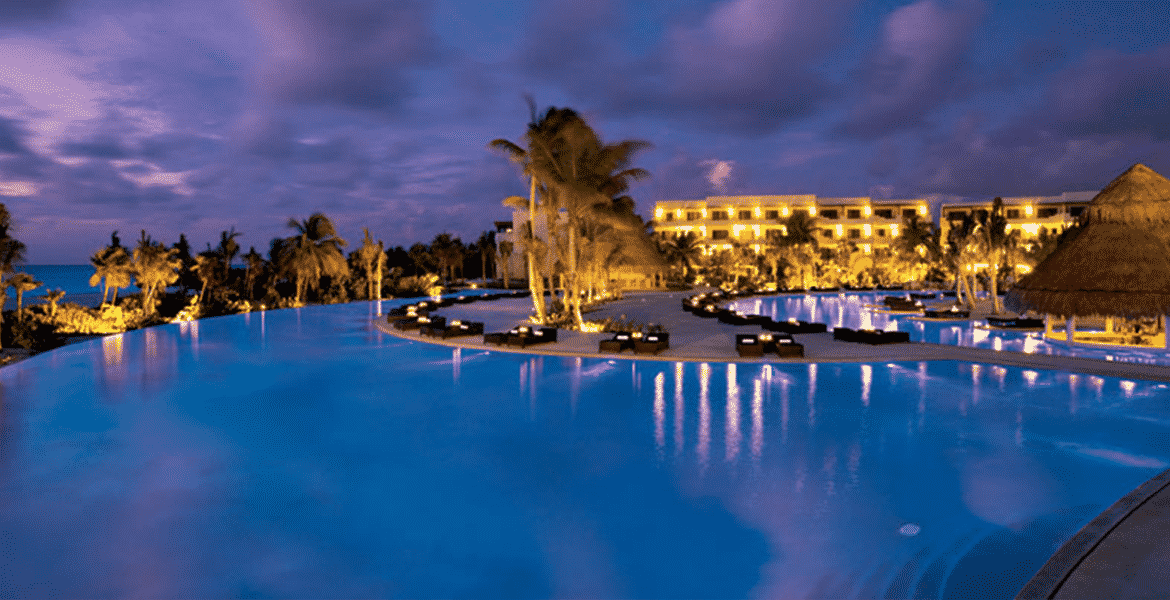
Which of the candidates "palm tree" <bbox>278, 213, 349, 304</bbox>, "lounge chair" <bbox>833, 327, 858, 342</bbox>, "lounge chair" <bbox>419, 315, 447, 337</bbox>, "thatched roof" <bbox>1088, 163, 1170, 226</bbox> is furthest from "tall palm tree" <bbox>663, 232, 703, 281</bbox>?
"thatched roof" <bbox>1088, 163, 1170, 226</bbox>

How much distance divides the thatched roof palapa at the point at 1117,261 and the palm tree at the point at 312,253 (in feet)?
123

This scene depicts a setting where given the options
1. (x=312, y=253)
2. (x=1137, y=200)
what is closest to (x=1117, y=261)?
(x=1137, y=200)

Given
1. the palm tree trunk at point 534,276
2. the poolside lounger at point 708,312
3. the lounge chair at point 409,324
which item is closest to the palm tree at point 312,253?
the lounge chair at point 409,324

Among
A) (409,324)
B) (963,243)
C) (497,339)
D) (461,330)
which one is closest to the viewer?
(497,339)

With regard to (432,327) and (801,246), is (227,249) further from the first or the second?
(801,246)

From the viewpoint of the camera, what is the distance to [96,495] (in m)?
7.03

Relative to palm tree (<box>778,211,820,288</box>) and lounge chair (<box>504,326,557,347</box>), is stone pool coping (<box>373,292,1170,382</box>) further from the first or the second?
palm tree (<box>778,211,820,288</box>)

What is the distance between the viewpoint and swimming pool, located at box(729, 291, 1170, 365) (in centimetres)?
1733

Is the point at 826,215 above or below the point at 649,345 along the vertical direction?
above

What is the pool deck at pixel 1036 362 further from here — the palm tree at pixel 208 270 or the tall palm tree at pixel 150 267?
the palm tree at pixel 208 270

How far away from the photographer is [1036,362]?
15172 mm

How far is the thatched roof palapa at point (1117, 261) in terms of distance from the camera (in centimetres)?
1761

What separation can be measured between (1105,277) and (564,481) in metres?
18.1

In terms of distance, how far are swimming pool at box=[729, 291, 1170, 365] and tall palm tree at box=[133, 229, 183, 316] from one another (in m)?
27.6
